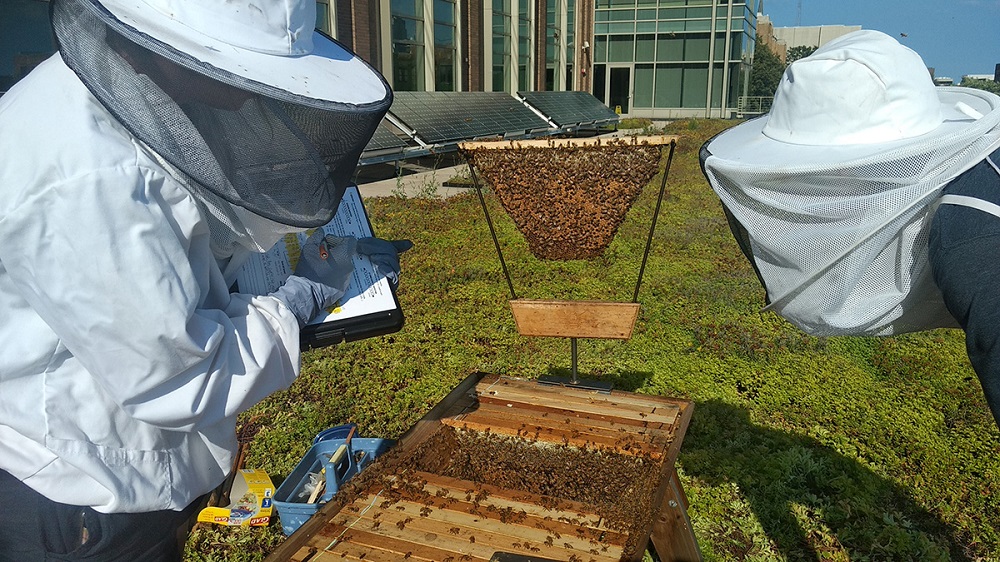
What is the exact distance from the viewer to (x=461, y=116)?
11047 millimetres

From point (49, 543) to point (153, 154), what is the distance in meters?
0.82

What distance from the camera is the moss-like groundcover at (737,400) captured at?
2.82 m

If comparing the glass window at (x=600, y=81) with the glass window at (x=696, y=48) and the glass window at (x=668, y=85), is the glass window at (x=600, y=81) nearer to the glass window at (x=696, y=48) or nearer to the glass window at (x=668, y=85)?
the glass window at (x=668, y=85)

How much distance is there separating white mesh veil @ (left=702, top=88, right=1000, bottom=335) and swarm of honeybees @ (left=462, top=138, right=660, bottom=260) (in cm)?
64

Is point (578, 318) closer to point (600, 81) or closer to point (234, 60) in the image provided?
point (234, 60)

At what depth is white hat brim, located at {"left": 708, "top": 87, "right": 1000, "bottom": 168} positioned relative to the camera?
4.63 ft

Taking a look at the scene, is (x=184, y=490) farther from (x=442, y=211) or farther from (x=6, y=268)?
(x=442, y=211)

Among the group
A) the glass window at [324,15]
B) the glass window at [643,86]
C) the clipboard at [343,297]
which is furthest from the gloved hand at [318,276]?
the glass window at [643,86]

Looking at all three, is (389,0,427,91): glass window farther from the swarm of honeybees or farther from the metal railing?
the metal railing

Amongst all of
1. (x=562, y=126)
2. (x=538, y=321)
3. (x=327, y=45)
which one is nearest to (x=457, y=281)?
A: (x=538, y=321)

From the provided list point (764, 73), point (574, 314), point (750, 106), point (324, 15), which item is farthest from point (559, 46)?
point (764, 73)

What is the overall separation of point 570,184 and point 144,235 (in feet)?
5.29

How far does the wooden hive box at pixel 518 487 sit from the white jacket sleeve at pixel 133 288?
Answer: 485 mm

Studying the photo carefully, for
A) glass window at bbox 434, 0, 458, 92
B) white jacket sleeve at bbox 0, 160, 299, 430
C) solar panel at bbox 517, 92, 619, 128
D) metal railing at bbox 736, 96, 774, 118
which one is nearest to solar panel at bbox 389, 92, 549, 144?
solar panel at bbox 517, 92, 619, 128
